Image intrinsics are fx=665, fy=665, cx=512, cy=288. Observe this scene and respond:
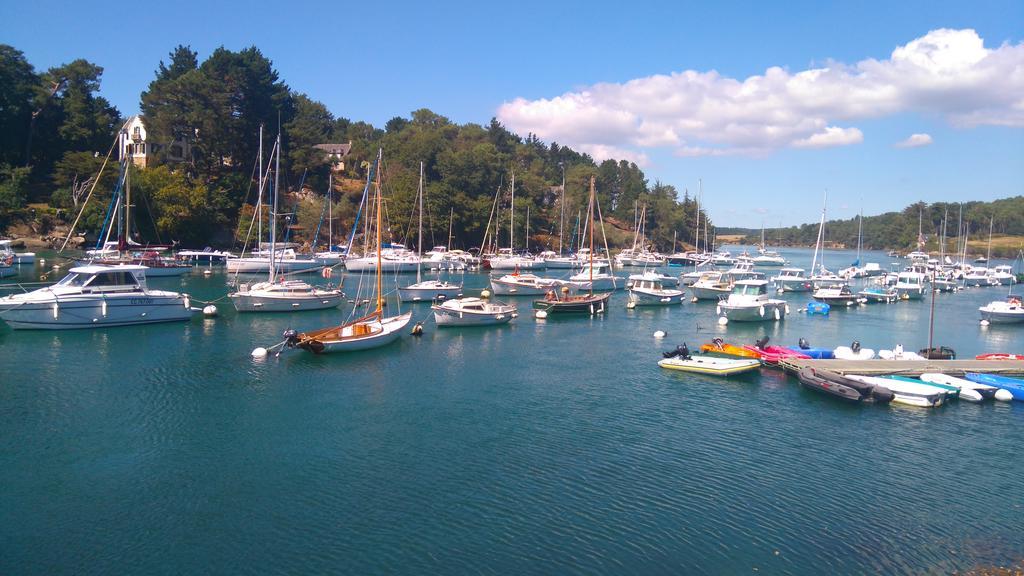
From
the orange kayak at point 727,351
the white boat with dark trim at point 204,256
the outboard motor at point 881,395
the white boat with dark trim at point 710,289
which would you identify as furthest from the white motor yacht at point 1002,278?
the white boat with dark trim at point 204,256

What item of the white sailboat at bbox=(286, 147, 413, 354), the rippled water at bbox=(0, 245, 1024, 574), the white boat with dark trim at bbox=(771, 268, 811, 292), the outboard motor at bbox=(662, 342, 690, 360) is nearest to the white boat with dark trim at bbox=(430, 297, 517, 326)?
the white sailboat at bbox=(286, 147, 413, 354)

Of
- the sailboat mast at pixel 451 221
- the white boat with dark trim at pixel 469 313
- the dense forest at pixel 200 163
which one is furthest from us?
the sailboat mast at pixel 451 221

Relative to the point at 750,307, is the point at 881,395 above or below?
below

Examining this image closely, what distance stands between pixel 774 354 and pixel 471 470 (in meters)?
24.2

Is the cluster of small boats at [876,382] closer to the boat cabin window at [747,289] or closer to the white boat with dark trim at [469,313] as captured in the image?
the white boat with dark trim at [469,313]

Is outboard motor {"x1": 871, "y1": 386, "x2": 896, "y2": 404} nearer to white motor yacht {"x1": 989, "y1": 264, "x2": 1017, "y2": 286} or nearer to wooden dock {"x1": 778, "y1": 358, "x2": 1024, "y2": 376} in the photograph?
wooden dock {"x1": 778, "y1": 358, "x2": 1024, "y2": 376}

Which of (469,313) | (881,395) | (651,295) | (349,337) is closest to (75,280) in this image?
(349,337)

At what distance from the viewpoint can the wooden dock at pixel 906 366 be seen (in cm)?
3591

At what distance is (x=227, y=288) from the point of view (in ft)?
229

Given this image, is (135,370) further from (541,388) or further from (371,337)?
(541,388)

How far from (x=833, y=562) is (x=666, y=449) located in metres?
8.24

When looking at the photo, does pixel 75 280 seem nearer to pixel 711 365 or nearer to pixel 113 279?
pixel 113 279

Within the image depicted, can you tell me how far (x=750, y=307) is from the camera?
5584cm

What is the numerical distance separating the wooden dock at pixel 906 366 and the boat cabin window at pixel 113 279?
4345cm
